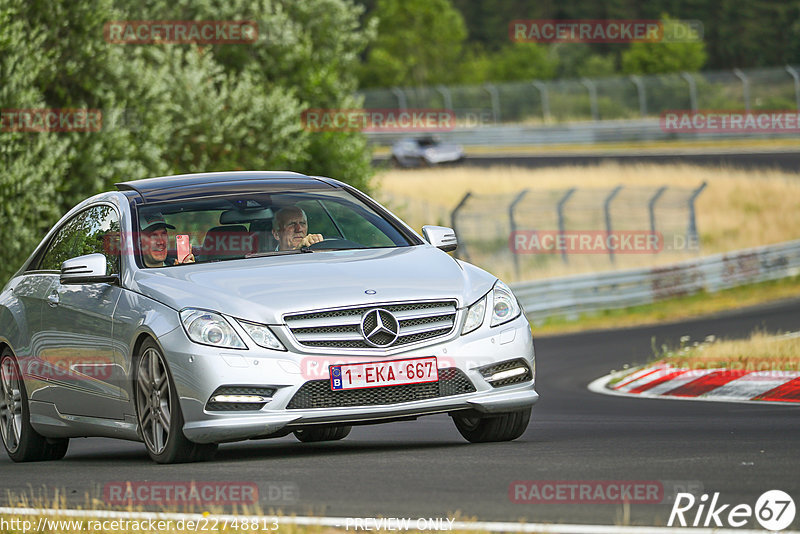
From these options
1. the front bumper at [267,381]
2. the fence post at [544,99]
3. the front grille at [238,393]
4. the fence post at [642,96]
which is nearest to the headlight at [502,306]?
the front bumper at [267,381]

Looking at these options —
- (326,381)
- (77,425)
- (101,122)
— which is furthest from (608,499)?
(101,122)

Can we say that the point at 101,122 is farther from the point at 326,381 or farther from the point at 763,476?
the point at 763,476

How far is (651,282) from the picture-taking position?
2558 centimetres

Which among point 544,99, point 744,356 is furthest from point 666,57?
point 744,356

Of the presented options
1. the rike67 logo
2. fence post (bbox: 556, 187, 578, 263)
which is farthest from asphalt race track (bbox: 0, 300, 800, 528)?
fence post (bbox: 556, 187, 578, 263)

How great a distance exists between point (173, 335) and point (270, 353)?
54 cm

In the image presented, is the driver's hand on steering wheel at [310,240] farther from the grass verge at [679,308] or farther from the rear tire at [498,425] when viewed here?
the grass verge at [679,308]

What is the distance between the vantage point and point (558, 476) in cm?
669

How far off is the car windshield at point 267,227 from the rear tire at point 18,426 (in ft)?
5.46

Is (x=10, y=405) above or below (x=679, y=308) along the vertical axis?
above

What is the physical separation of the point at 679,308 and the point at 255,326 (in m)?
18.3

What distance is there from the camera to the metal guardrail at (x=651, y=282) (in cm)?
2402

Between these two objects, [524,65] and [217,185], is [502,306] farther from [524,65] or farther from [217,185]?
[524,65]

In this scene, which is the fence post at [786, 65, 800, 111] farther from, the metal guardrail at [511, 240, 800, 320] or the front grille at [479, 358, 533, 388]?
the front grille at [479, 358, 533, 388]
